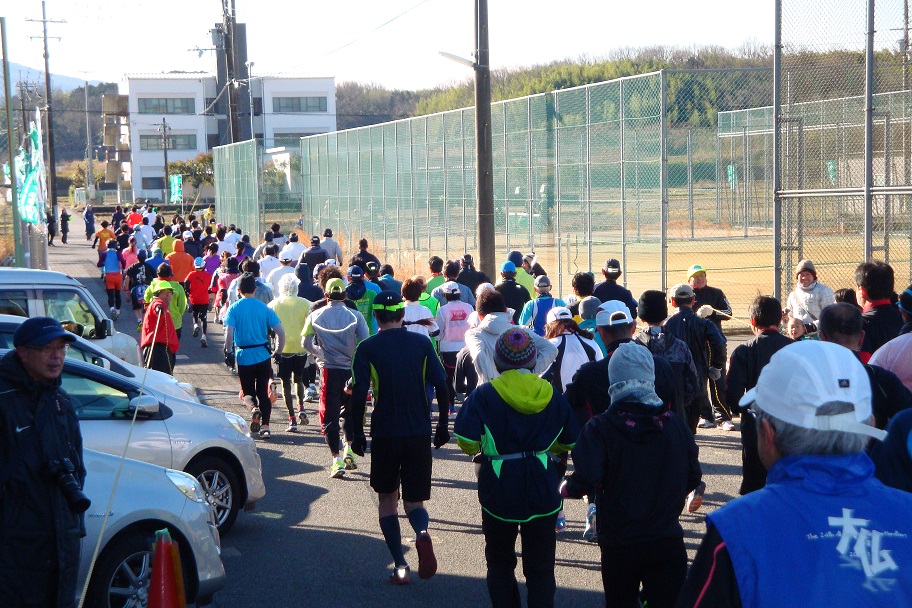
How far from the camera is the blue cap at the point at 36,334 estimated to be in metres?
4.54

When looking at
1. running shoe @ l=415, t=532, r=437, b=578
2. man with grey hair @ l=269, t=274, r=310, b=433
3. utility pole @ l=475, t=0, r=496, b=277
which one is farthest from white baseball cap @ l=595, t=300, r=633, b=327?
utility pole @ l=475, t=0, r=496, b=277

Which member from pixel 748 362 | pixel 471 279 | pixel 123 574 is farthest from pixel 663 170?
pixel 123 574


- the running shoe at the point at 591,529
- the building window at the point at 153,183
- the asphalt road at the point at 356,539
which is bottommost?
the asphalt road at the point at 356,539

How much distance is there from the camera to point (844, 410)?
2238mm

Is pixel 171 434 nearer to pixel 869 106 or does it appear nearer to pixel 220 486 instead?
pixel 220 486

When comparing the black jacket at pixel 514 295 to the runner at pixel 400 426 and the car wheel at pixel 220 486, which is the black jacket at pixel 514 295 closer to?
the car wheel at pixel 220 486

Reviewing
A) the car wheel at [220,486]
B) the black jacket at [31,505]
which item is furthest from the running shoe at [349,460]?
the black jacket at [31,505]

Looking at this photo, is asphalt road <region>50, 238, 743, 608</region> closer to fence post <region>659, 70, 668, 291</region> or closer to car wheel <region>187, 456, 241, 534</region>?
car wheel <region>187, 456, 241, 534</region>

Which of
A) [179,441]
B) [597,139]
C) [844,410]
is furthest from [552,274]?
[844,410]

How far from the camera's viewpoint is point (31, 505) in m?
4.42

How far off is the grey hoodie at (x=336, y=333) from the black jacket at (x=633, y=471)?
16.8 feet

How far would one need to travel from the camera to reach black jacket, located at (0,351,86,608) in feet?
14.4

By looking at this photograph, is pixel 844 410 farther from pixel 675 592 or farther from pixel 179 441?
pixel 179 441

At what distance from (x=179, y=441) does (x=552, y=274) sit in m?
14.1
